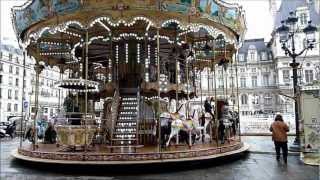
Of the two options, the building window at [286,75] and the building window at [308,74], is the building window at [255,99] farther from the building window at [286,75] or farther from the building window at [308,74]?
the building window at [308,74]

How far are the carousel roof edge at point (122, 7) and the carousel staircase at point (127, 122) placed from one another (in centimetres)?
466

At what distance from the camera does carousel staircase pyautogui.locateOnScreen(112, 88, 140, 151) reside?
12.8 meters

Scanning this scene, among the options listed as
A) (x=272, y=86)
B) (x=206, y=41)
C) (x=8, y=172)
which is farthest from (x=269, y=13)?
(x=8, y=172)

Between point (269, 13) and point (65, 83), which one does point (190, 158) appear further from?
point (269, 13)

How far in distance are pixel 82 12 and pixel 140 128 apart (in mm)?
5393

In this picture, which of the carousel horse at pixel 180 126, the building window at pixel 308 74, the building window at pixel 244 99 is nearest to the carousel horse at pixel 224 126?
the carousel horse at pixel 180 126

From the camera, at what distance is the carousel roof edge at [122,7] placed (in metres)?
11.2

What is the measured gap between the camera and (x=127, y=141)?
A: 12.8 m

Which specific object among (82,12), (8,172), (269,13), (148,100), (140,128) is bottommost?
(8,172)

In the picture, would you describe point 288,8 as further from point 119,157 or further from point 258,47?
point 119,157

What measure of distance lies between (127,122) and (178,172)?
4600 mm

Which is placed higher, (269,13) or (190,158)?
(269,13)

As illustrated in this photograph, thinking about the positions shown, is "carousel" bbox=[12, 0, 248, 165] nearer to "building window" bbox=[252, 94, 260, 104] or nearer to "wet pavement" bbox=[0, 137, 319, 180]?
"wet pavement" bbox=[0, 137, 319, 180]

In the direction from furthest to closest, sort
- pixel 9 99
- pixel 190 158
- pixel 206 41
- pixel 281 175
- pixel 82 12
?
1. pixel 9 99
2. pixel 206 41
3. pixel 82 12
4. pixel 190 158
5. pixel 281 175
